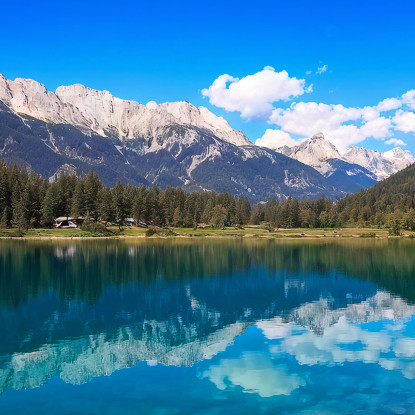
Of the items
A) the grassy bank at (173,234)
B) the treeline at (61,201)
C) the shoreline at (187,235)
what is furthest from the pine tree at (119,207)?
the shoreline at (187,235)

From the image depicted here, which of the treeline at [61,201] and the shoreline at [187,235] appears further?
the treeline at [61,201]

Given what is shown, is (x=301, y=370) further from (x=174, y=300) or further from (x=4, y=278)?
(x=4, y=278)

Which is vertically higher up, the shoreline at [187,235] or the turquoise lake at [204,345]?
the shoreline at [187,235]

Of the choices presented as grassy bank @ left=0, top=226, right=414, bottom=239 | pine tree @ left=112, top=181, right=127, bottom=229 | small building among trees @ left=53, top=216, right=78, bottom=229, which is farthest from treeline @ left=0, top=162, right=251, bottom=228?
grassy bank @ left=0, top=226, right=414, bottom=239

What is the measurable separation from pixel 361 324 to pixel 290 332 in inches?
308

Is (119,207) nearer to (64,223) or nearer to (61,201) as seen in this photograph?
(64,223)

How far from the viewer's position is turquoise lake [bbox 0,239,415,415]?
21.2 meters

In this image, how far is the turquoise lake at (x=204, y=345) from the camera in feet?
69.7

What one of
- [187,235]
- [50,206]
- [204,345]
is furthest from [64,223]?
[204,345]

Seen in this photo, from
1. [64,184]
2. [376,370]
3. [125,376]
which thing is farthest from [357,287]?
[64,184]

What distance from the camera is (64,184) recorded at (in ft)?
584

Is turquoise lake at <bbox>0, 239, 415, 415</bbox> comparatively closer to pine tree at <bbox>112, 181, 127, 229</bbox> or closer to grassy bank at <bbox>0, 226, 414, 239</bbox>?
grassy bank at <bbox>0, 226, 414, 239</bbox>

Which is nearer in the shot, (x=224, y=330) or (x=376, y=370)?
(x=376, y=370)

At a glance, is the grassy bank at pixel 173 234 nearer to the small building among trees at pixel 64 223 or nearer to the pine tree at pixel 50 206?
the pine tree at pixel 50 206
